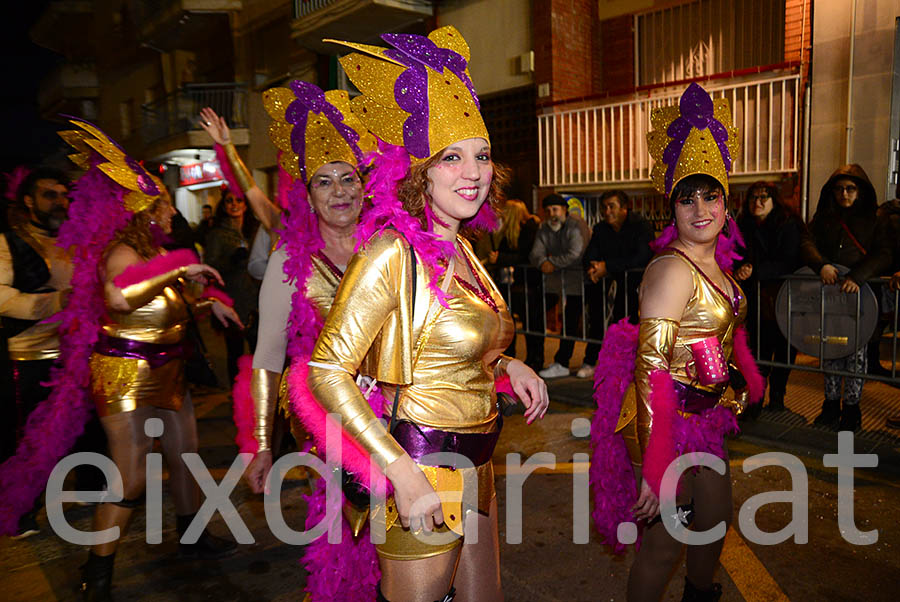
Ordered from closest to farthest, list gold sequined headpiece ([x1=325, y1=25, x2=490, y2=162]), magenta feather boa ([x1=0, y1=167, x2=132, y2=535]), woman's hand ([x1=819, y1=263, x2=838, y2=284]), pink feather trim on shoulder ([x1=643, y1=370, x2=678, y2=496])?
gold sequined headpiece ([x1=325, y1=25, x2=490, y2=162]), pink feather trim on shoulder ([x1=643, y1=370, x2=678, y2=496]), magenta feather boa ([x1=0, y1=167, x2=132, y2=535]), woman's hand ([x1=819, y1=263, x2=838, y2=284])

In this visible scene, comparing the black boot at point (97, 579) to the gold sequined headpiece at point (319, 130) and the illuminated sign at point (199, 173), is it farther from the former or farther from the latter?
the illuminated sign at point (199, 173)

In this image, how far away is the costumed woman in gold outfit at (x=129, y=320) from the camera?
3221mm

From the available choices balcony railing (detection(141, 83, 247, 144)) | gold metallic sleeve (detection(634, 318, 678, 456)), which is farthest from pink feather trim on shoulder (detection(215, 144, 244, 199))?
balcony railing (detection(141, 83, 247, 144))

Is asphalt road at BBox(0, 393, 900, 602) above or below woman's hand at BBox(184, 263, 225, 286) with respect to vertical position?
below

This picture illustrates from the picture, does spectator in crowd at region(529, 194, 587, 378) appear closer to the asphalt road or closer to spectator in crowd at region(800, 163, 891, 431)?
spectator in crowd at region(800, 163, 891, 431)

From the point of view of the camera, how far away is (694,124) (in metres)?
2.64

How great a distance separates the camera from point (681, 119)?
105 inches

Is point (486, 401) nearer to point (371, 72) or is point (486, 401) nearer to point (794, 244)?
point (371, 72)

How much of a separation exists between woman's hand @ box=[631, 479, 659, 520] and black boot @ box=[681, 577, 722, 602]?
545 millimetres

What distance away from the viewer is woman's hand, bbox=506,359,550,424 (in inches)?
84.0

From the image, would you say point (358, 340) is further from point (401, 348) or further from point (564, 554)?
point (564, 554)

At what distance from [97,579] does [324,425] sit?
91.8 inches

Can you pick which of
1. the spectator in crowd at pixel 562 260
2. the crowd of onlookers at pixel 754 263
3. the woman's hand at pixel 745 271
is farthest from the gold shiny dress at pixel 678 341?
the spectator in crowd at pixel 562 260

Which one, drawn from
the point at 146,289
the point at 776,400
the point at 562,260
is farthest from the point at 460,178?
the point at 562,260
